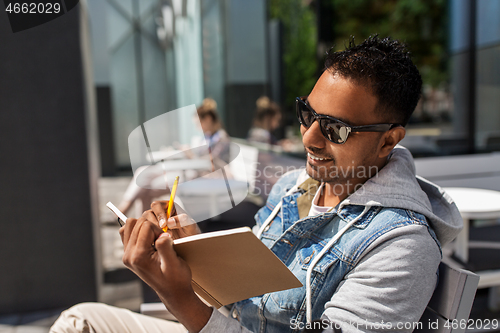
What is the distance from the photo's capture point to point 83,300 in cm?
256

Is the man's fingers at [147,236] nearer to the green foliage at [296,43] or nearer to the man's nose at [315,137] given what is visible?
the man's nose at [315,137]

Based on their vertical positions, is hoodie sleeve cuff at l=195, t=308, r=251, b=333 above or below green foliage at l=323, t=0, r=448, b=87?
below

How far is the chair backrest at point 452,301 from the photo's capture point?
3.30 ft

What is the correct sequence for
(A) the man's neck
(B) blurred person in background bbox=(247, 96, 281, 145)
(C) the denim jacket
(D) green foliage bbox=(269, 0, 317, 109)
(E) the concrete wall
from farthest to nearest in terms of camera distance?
(D) green foliage bbox=(269, 0, 317, 109)
(B) blurred person in background bbox=(247, 96, 281, 145)
(E) the concrete wall
(A) the man's neck
(C) the denim jacket

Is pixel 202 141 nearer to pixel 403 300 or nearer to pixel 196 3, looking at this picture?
pixel 403 300

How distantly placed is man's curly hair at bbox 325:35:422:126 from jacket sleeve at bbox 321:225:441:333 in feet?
1.20

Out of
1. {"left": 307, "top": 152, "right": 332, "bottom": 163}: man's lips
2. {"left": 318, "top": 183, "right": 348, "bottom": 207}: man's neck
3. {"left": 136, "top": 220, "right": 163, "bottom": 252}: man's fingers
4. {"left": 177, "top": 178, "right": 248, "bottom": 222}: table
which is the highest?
{"left": 307, "top": 152, "right": 332, "bottom": 163}: man's lips

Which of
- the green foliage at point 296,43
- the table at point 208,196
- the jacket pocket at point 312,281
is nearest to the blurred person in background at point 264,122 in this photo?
the green foliage at point 296,43

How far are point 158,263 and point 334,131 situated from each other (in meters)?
0.61

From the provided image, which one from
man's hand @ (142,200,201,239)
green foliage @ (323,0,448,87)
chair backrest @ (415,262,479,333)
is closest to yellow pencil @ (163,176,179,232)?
man's hand @ (142,200,201,239)

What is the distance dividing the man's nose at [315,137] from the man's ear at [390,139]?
0.19m

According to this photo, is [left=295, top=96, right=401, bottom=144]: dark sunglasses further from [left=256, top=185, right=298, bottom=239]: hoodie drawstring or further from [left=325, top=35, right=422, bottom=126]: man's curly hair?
[left=256, top=185, right=298, bottom=239]: hoodie drawstring

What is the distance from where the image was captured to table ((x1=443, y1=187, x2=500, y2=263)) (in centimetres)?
246

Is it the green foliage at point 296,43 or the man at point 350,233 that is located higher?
the green foliage at point 296,43
